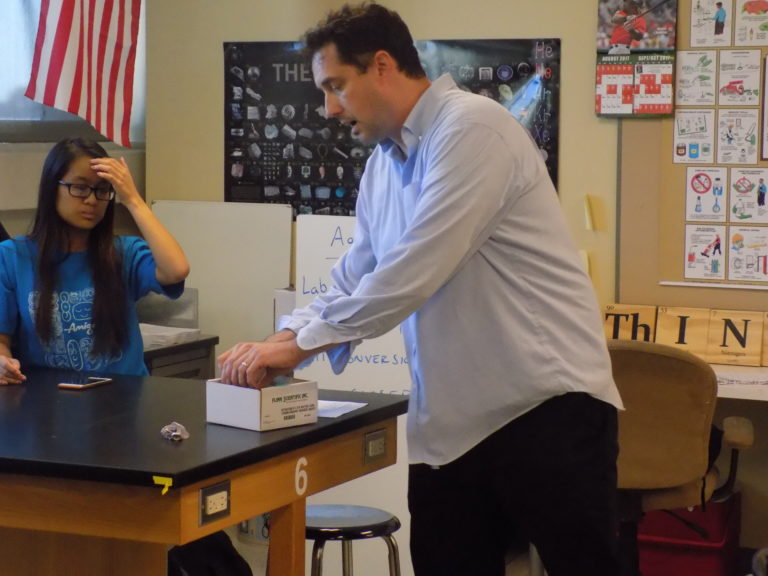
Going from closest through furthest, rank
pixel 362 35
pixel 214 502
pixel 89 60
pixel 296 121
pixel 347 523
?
pixel 214 502
pixel 362 35
pixel 347 523
pixel 89 60
pixel 296 121

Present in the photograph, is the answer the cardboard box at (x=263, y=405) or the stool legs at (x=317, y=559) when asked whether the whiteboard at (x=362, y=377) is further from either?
the cardboard box at (x=263, y=405)

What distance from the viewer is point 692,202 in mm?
3902

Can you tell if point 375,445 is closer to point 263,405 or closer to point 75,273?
point 263,405

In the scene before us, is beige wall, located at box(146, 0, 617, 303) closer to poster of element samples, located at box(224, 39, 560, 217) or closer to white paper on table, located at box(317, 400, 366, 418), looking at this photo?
poster of element samples, located at box(224, 39, 560, 217)

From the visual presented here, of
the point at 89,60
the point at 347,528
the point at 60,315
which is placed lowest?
the point at 347,528

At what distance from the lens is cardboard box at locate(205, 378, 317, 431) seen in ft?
6.32

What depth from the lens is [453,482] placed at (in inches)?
75.8

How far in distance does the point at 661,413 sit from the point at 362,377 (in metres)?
1.02

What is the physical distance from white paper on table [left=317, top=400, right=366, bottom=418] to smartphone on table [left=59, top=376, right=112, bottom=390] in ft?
1.66

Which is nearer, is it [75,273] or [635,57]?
[75,273]

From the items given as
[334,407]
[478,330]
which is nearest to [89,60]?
[334,407]

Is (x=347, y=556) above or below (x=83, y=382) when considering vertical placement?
below

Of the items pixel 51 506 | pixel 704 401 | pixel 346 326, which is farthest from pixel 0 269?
pixel 704 401

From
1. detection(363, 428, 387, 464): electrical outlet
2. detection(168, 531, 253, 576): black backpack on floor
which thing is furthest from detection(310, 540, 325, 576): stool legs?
detection(363, 428, 387, 464): electrical outlet
